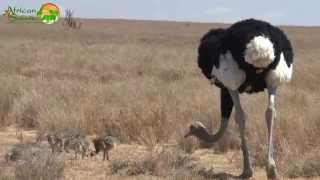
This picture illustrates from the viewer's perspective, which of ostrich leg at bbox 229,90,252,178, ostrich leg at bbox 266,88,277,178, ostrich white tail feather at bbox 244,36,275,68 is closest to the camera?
ostrich white tail feather at bbox 244,36,275,68

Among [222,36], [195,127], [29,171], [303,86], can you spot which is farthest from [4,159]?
[303,86]

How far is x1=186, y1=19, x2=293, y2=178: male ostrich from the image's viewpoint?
25.9 feet

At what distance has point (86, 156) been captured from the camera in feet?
33.7

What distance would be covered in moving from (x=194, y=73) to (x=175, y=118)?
37.5 feet

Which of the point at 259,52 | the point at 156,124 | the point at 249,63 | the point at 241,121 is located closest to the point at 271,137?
the point at 241,121

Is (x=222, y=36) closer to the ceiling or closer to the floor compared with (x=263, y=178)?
closer to the ceiling

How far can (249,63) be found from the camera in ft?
26.0

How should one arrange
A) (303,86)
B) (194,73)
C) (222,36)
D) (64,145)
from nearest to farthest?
(222,36) → (64,145) → (303,86) → (194,73)

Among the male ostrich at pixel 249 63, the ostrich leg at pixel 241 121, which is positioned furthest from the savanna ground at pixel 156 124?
the male ostrich at pixel 249 63

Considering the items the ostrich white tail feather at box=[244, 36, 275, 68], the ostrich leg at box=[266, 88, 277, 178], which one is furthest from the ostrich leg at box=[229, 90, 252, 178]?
the ostrich white tail feather at box=[244, 36, 275, 68]

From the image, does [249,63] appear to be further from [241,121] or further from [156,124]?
[156,124]

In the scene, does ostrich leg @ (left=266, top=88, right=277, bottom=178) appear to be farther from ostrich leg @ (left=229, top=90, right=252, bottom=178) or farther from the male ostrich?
ostrich leg @ (left=229, top=90, right=252, bottom=178)

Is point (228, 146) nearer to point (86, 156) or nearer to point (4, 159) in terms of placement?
point (86, 156)

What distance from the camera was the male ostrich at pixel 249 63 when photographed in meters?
7.89
